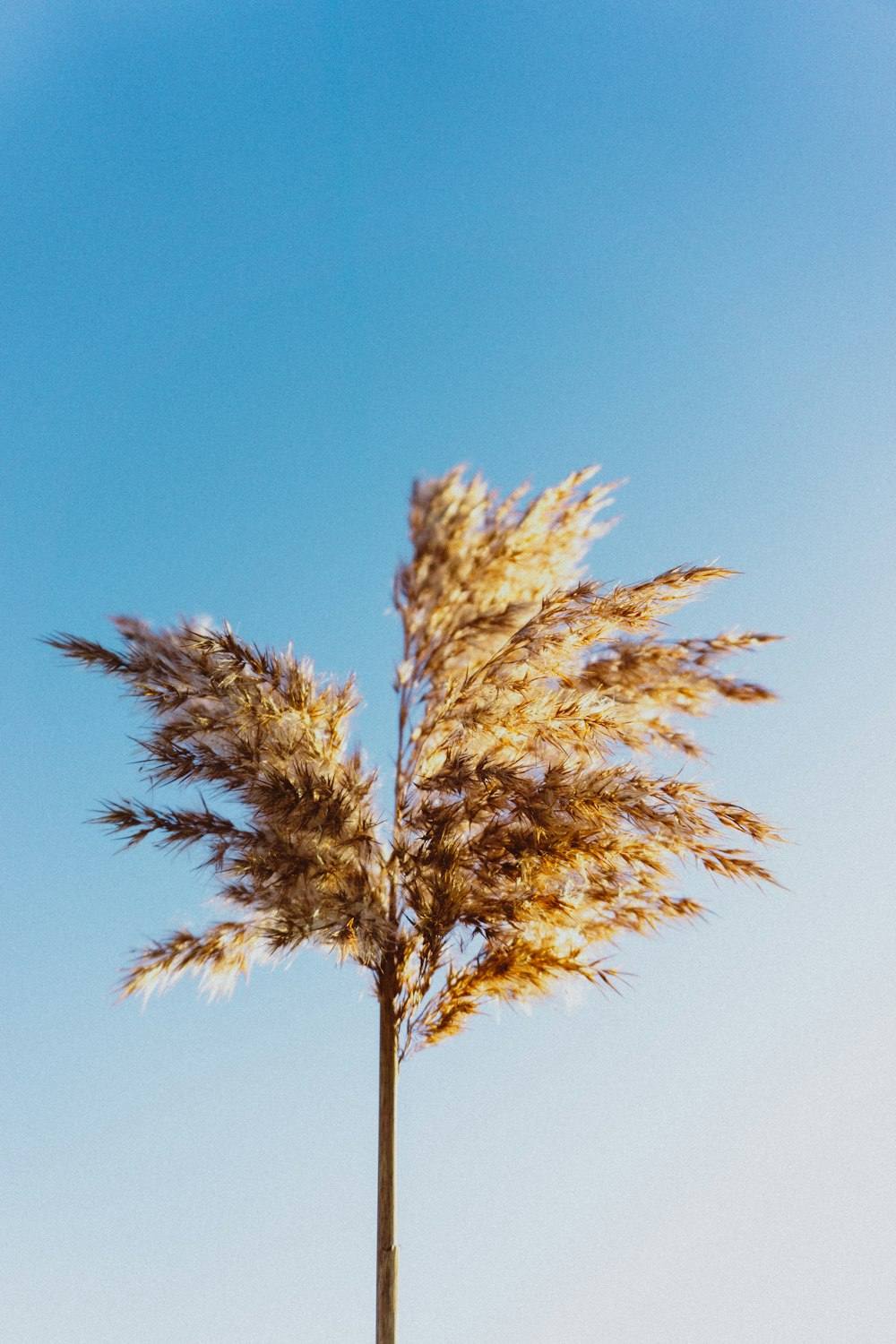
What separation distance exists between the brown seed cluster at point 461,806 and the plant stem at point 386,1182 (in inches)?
2.0

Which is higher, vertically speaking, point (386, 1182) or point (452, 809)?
point (452, 809)

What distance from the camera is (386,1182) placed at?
9.74 ft

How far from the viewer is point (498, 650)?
11.1 feet

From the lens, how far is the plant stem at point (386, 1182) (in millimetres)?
2846

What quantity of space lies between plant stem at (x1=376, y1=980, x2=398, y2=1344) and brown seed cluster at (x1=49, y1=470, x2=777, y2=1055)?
5cm

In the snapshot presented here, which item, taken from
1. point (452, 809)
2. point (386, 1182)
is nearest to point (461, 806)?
point (452, 809)

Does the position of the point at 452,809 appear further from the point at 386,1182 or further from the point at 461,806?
the point at 386,1182

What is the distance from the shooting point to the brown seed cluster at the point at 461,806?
302 cm

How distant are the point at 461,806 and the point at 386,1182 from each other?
3.73 feet

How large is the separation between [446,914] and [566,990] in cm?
45

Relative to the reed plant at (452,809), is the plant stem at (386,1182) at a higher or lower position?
lower

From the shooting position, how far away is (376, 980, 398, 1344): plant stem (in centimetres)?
285

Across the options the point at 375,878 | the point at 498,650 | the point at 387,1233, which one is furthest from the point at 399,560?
the point at 387,1233

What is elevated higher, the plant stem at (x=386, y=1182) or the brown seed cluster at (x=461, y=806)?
the brown seed cluster at (x=461, y=806)
